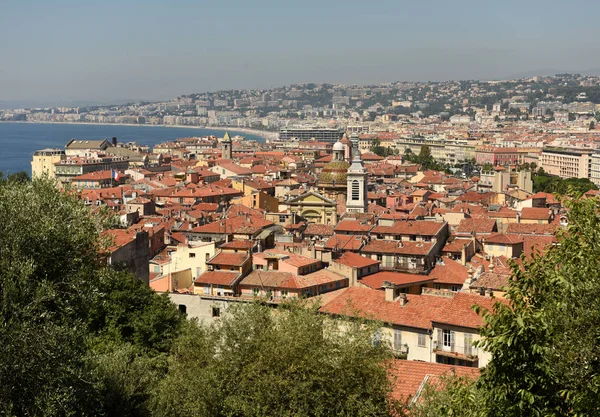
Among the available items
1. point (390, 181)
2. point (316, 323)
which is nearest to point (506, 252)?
point (316, 323)

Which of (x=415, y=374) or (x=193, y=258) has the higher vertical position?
(x=415, y=374)

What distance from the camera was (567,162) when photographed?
107 metres

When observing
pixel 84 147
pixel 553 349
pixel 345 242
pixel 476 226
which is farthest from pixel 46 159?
pixel 553 349

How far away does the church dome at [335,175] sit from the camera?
5250 cm

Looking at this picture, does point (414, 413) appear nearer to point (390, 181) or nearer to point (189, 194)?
point (189, 194)

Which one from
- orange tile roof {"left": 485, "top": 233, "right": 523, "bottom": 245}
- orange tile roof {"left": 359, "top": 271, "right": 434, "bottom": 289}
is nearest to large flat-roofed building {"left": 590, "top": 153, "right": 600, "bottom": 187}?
orange tile roof {"left": 485, "top": 233, "right": 523, "bottom": 245}

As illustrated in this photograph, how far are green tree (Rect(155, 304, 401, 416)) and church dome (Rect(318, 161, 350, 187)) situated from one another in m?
38.6

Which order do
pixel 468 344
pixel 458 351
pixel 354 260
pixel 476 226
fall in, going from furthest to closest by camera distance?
pixel 476 226
pixel 354 260
pixel 458 351
pixel 468 344

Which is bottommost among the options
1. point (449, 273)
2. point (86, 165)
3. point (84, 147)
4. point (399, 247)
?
point (84, 147)

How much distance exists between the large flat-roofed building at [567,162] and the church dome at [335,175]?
57.7 metres

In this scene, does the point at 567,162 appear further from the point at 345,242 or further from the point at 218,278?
the point at 218,278

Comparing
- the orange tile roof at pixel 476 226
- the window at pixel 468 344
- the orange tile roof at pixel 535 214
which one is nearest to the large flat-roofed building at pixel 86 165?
the orange tile roof at pixel 535 214

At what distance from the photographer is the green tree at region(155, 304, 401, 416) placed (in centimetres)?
1227

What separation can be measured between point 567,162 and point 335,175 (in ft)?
205
